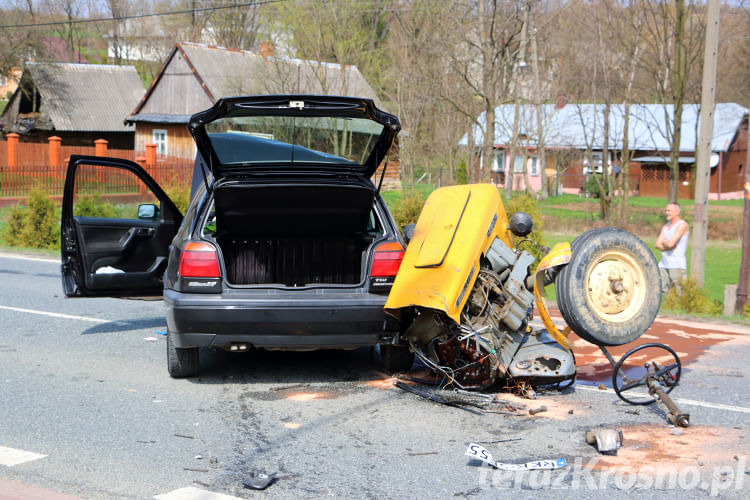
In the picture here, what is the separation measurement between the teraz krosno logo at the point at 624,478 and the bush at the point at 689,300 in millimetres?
6950

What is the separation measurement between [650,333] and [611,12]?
2163 cm

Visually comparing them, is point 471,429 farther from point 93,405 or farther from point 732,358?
point 732,358

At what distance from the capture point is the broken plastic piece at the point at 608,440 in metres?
4.70

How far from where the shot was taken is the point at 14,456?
472cm

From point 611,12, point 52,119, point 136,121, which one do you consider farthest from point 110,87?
point 611,12

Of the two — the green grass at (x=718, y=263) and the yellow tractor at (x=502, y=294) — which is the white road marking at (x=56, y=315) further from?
the green grass at (x=718, y=263)

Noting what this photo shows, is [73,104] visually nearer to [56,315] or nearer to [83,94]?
[83,94]

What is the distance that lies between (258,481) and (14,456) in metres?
1.52

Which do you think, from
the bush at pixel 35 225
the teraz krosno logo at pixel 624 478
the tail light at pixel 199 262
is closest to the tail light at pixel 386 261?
the tail light at pixel 199 262

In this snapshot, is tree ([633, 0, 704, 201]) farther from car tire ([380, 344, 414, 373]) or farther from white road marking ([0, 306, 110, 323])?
car tire ([380, 344, 414, 373])

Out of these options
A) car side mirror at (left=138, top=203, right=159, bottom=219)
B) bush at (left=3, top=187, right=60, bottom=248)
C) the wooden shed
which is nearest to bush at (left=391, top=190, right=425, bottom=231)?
car side mirror at (left=138, top=203, right=159, bottom=219)

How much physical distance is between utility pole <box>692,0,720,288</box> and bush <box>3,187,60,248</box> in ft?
42.7

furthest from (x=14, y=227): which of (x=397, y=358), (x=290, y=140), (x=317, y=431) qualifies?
(x=317, y=431)

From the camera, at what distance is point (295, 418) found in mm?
5516
